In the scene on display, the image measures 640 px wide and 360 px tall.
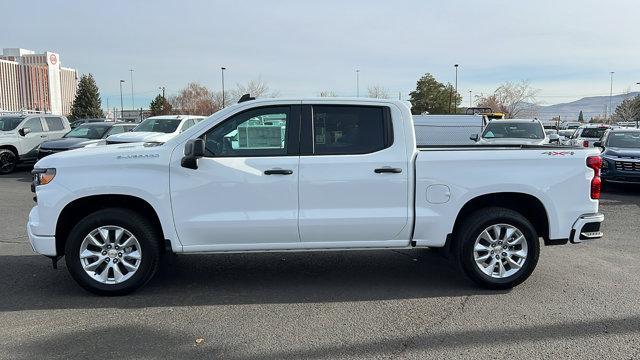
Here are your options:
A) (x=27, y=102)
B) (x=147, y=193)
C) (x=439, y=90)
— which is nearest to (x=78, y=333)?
(x=147, y=193)

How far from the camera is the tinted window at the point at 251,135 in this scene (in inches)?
201

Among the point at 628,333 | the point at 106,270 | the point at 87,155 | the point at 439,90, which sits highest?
the point at 439,90

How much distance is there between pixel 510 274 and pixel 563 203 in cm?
88

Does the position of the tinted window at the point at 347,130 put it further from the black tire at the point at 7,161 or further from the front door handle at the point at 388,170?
the black tire at the point at 7,161

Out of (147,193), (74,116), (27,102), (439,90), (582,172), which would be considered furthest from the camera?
(27,102)

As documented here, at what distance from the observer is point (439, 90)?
65.1 meters

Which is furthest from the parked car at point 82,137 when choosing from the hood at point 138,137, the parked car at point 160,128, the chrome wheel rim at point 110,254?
the chrome wheel rim at point 110,254

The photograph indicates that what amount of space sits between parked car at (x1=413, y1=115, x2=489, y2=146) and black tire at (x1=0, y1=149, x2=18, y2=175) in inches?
473

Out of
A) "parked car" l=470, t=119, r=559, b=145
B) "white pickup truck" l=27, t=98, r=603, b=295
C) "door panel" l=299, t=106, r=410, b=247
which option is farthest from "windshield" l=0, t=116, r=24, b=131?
"door panel" l=299, t=106, r=410, b=247

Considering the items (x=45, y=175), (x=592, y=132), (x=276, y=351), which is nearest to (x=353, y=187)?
(x=276, y=351)

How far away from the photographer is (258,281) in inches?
223

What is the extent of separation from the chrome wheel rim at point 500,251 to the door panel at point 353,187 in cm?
82

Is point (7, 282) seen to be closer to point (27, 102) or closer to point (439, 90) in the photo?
point (439, 90)

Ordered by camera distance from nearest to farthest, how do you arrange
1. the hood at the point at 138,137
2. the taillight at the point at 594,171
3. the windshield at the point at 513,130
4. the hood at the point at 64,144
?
the taillight at the point at 594,171 → the hood at the point at 138,137 → the hood at the point at 64,144 → the windshield at the point at 513,130
